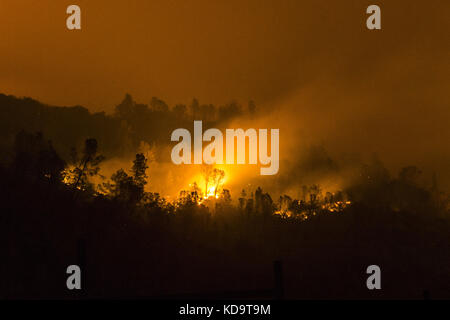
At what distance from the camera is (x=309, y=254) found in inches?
5320

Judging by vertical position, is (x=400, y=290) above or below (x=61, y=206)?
below

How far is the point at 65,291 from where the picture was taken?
42844 millimetres

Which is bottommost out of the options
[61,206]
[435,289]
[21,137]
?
[435,289]

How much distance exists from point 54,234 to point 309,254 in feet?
306

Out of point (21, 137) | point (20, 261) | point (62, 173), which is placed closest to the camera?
point (20, 261)

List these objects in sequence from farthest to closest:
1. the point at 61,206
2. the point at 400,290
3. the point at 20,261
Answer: the point at 400,290 < the point at 61,206 < the point at 20,261

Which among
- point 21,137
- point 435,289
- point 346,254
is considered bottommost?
point 435,289

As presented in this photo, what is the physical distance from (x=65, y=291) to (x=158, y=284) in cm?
2549

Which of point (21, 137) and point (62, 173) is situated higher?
point (21, 137)

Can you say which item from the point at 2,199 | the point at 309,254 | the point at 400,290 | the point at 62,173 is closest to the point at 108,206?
the point at 62,173

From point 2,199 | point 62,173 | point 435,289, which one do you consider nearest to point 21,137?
point 62,173
